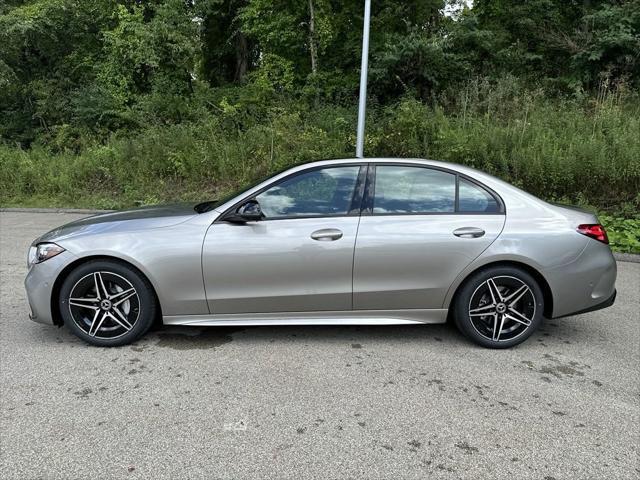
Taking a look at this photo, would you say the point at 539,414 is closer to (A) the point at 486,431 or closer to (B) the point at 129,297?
(A) the point at 486,431

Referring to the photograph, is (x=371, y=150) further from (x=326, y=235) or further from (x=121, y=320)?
(x=121, y=320)

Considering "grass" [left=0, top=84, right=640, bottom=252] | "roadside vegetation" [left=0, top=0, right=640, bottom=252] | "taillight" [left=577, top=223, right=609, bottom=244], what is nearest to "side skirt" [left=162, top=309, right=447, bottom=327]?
"taillight" [left=577, top=223, right=609, bottom=244]

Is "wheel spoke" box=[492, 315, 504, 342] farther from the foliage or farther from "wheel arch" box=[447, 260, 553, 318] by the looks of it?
the foliage

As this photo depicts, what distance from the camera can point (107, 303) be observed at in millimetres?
3936

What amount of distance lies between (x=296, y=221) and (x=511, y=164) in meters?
7.05

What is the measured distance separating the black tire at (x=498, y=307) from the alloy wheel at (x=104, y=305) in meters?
2.61

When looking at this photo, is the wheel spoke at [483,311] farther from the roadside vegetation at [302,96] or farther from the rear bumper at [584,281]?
the roadside vegetation at [302,96]

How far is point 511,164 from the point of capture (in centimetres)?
966

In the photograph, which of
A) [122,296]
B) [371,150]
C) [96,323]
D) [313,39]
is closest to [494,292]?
[122,296]

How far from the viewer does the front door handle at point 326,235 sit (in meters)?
3.86

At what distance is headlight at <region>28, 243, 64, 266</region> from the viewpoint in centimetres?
389

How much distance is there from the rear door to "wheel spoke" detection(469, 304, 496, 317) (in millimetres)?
284

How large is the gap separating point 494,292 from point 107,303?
3.07 m

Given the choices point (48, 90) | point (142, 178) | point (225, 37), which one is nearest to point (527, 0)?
point (225, 37)
